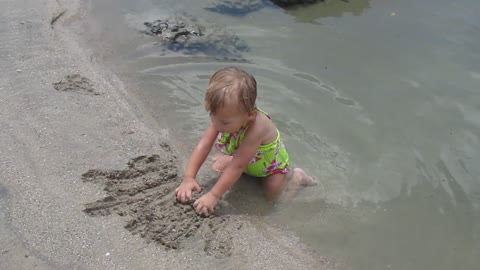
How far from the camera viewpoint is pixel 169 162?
12.1ft

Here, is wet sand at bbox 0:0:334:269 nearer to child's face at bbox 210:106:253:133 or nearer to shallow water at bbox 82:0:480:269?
shallow water at bbox 82:0:480:269

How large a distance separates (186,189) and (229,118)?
0.55 meters

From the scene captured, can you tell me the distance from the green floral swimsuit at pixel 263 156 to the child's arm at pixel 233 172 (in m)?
0.16

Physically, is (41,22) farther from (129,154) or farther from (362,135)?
(362,135)

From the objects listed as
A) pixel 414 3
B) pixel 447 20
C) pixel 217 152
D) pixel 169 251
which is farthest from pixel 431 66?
pixel 169 251

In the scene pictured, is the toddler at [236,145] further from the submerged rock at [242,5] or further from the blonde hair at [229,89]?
the submerged rock at [242,5]

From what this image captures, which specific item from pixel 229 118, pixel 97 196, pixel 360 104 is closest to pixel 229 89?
pixel 229 118

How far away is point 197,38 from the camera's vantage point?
5.58 m

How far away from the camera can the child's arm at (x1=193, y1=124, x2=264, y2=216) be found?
327cm

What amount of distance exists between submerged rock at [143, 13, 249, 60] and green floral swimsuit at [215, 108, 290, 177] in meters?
1.80

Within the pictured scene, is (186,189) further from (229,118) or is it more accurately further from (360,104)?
(360,104)

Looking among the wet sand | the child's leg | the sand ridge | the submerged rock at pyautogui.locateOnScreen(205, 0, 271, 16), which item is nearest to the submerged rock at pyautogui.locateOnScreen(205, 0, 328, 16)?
the submerged rock at pyautogui.locateOnScreen(205, 0, 271, 16)

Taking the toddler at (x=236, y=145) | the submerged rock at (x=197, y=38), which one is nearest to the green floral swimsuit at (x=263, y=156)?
the toddler at (x=236, y=145)

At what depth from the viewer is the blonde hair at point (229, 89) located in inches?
120
